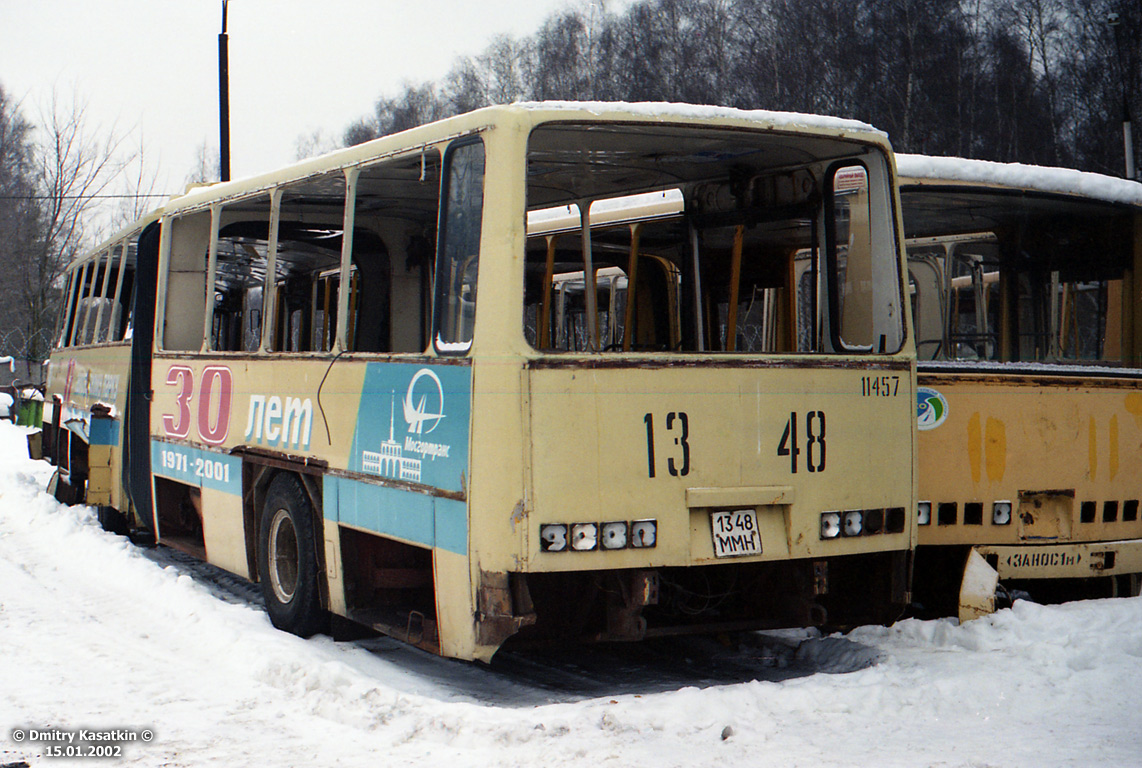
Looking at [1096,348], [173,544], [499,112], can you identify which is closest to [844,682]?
[499,112]

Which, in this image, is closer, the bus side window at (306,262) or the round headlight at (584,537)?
the round headlight at (584,537)

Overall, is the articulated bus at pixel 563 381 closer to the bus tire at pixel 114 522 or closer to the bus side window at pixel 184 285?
the bus side window at pixel 184 285

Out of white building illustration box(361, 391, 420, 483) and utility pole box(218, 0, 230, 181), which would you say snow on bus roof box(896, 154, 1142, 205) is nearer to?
white building illustration box(361, 391, 420, 483)

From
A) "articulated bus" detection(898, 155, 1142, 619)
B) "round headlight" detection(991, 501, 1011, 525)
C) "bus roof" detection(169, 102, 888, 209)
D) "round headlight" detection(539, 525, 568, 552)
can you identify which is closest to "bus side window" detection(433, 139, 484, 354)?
"bus roof" detection(169, 102, 888, 209)

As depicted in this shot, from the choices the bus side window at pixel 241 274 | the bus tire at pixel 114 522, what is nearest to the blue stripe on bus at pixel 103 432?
the bus tire at pixel 114 522

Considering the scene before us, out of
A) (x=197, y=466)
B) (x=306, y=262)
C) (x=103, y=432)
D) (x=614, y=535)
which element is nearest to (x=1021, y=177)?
(x=614, y=535)

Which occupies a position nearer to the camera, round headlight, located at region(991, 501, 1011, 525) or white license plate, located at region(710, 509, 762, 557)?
white license plate, located at region(710, 509, 762, 557)

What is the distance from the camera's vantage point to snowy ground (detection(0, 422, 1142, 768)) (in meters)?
5.00

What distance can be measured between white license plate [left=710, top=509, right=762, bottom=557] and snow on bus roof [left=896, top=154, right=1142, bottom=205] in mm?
3123

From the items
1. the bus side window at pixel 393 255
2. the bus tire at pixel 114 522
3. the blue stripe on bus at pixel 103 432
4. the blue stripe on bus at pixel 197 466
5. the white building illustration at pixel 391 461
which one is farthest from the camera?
the bus tire at pixel 114 522

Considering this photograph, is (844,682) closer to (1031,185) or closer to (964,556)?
(964,556)

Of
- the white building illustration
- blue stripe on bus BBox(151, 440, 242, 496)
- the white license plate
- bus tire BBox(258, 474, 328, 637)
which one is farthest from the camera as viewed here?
blue stripe on bus BBox(151, 440, 242, 496)

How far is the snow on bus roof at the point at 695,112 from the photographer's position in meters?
5.67

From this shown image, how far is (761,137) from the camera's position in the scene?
617 cm
